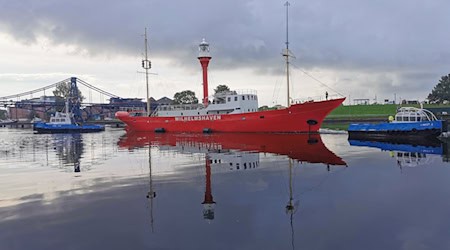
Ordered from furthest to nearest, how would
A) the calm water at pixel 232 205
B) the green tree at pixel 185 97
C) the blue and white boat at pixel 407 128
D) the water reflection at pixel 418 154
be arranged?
the green tree at pixel 185 97 → the blue and white boat at pixel 407 128 → the water reflection at pixel 418 154 → the calm water at pixel 232 205

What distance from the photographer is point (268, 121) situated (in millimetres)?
43875

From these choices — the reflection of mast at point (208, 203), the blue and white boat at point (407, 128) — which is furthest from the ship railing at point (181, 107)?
the reflection of mast at point (208, 203)

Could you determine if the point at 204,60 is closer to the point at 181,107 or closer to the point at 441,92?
the point at 181,107

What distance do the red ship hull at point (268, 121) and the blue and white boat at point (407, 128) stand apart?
17.1ft

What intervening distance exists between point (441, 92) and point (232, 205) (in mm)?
113015

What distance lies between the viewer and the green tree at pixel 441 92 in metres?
102

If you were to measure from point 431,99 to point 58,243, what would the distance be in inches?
4762

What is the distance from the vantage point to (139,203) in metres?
11.9

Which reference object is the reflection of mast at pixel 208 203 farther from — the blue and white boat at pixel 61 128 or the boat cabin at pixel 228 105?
the blue and white boat at pixel 61 128

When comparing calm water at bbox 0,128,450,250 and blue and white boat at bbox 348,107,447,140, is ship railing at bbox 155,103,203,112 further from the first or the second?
calm water at bbox 0,128,450,250

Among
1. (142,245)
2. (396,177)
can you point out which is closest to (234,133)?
(396,177)

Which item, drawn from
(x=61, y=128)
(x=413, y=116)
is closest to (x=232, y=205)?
(x=413, y=116)

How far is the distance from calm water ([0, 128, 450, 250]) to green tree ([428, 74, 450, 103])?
97257 mm

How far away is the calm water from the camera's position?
A: 325 inches
